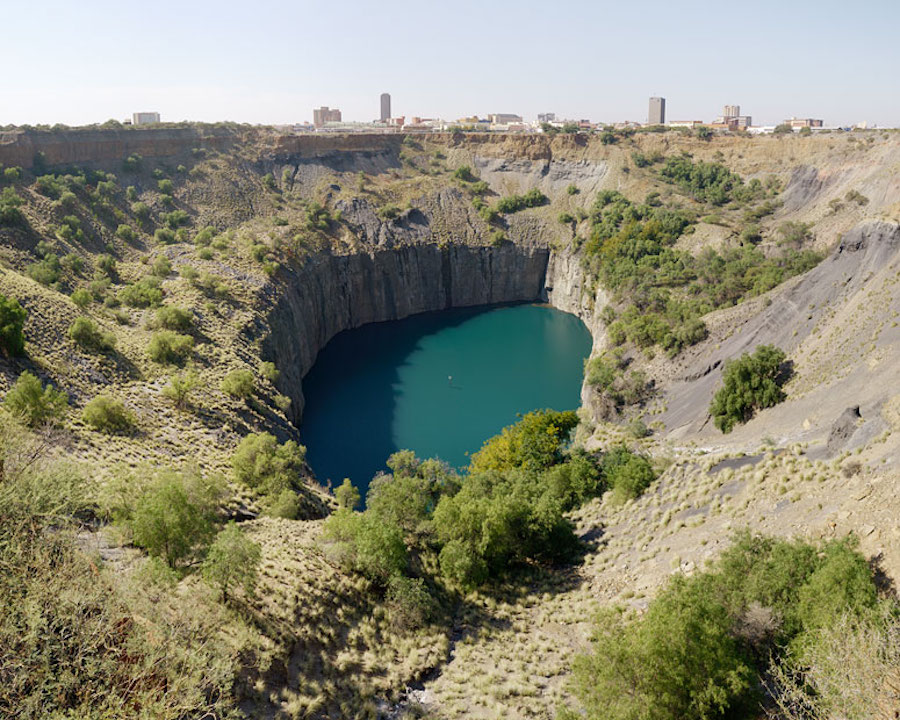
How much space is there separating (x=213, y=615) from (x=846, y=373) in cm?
2915

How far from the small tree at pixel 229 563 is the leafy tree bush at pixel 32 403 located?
48.0 feet

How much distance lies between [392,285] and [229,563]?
6121cm

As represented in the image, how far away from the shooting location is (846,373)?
94.5 ft

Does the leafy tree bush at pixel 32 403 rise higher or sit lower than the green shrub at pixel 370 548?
higher

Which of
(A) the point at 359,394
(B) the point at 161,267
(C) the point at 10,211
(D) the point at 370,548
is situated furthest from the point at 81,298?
(D) the point at 370,548

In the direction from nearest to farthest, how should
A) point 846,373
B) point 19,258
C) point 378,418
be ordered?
point 846,373
point 19,258
point 378,418

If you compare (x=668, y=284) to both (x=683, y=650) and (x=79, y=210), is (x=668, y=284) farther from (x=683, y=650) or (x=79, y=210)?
(x=79, y=210)

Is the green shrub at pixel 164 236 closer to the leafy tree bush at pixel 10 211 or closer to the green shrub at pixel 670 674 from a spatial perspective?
the leafy tree bush at pixel 10 211

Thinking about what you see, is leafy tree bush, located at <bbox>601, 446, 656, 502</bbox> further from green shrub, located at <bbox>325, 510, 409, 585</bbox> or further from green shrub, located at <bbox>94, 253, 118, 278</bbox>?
green shrub, located at <bbox>94, 253, 118, 278</bbox>

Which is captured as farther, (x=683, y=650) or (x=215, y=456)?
(x=215, y=456)

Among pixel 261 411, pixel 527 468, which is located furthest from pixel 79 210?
pixel 527 468

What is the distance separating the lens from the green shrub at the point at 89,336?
3772 centimetres

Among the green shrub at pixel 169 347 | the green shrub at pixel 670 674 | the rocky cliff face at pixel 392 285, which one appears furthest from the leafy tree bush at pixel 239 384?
the green shrub at pixel 670 674

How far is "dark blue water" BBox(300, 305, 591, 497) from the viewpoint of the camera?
46.3 metres
